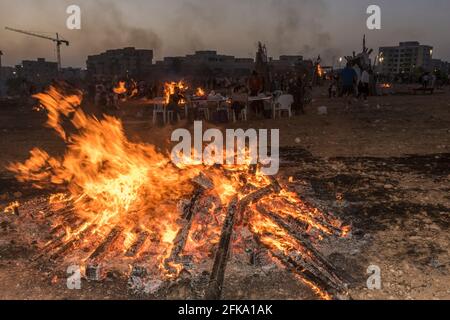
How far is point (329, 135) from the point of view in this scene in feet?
38.7

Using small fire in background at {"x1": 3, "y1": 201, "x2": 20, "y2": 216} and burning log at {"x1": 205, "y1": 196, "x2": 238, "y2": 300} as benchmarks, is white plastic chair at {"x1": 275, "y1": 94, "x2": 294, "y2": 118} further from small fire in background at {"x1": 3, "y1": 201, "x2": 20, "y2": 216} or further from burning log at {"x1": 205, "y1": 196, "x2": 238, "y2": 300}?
small fire in background at {"x1": 3, "y1": 201, "x2": 20, "y2": 216}

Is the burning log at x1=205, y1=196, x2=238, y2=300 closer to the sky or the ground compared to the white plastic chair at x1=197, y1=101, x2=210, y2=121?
closer to the ground

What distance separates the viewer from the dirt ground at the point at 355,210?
12.0ft

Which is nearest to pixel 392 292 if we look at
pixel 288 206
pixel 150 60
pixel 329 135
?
pixel 288 206

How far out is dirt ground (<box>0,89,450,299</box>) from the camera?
144 inches

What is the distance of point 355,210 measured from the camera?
18.4ft

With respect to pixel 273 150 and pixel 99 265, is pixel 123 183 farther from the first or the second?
pixel 273 150

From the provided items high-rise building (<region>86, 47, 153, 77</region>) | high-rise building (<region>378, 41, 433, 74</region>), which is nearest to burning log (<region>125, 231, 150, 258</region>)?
high-rise building (<region>86, 47, 153, 77</region>)

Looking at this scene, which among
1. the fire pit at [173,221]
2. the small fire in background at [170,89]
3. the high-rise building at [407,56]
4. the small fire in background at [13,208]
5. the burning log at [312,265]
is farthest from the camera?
the high-rise building at [407,56]

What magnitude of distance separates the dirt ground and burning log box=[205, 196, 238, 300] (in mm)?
139

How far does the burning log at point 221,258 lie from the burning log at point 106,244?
1.26m

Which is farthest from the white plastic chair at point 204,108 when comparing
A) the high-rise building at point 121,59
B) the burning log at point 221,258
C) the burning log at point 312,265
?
the high-rise building at point 121,59

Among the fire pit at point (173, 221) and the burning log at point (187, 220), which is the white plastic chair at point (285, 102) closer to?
A: the fire pit at point (173, 221)
